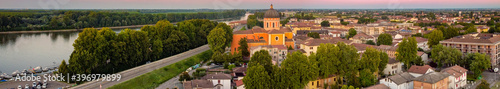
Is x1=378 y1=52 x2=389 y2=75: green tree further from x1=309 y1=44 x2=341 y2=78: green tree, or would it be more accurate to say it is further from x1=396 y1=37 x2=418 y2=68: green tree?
x1=309 y1=44 x2=341 y2=78: green tree

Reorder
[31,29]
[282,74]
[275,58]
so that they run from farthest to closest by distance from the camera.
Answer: [31,29] → [275,58] → [282,74]

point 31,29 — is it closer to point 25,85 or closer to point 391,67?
point 25,85

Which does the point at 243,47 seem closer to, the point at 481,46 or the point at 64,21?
the point at 481,46

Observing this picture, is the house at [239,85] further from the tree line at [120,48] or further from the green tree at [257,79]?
the tree line at [120,48]

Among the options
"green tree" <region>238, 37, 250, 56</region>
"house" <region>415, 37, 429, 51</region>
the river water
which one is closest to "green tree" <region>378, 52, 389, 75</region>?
"green tree" <region>238, 37, 250, 56</region>

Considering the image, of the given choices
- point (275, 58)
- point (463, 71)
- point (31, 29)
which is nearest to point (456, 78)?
point (463, 71)

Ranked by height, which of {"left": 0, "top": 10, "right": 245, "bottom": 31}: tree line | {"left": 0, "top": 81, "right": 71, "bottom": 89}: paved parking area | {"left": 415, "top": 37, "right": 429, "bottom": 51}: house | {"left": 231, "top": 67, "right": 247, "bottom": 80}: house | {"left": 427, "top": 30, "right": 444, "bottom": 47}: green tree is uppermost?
{"left": 0, "top": 10, "right": 245, "bottom": 31}: tree line

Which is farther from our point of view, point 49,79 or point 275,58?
point 275,58
